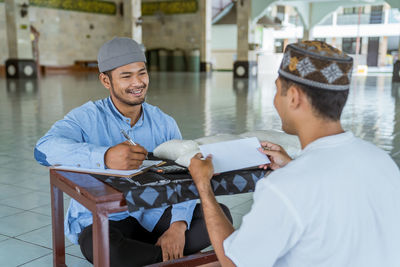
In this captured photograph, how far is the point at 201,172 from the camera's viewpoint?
1.41m

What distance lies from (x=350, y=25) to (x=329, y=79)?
132 feet

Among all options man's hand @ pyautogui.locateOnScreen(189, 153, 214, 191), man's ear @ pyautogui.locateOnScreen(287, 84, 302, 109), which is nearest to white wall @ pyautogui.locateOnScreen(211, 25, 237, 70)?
man's hand @ pyautogui.locateOnScreen(189, 153, 214, 191)

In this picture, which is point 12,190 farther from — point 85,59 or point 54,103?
point 85,59

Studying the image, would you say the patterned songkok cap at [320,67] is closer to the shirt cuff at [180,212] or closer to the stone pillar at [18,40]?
the shirt cuff at [180,212]

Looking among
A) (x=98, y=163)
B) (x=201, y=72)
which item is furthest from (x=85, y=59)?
(x=98, y=163)

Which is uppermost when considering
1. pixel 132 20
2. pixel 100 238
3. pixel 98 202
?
pixel 132 20

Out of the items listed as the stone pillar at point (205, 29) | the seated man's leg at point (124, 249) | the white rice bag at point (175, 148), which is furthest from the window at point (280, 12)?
the seated man's leg at point (124, 249)

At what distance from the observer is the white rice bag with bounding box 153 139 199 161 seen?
189 centimetres

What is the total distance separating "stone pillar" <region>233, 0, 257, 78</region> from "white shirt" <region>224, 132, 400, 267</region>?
67.0ft

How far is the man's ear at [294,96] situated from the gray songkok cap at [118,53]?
1007 millimetres

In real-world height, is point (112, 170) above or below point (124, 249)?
above

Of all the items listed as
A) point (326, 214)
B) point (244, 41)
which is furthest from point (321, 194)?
point (244, 41)

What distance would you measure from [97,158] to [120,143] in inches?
4.4

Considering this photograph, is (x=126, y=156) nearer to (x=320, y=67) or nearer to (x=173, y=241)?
(x=173, y=241)
